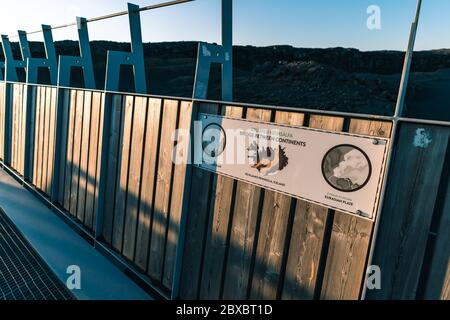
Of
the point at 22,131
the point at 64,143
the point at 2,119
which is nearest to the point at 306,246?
the point at 64,143

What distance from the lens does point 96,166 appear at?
172 inches

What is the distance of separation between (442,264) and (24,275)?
399 centimetres

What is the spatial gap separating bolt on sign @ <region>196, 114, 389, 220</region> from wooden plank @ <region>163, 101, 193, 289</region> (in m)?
0.28

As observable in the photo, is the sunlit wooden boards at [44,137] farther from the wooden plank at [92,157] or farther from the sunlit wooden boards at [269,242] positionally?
the sunlit wooden boards at [269,242]

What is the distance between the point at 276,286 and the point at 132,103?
8.41ft

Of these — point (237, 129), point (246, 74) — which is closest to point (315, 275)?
point (237, 129)

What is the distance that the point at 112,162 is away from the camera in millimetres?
4125

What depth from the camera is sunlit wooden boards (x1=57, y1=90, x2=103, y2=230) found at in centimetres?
441

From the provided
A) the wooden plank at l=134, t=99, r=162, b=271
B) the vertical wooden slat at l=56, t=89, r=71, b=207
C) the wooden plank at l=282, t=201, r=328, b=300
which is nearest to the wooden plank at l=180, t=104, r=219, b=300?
the wooden plank at l=134, t=99, r=162, b=271

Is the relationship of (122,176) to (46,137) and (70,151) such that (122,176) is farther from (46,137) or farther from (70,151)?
(46,137)

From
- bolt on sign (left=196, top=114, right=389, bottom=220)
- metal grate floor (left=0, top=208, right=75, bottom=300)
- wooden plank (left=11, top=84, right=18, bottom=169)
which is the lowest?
metal grate floor (left=0, top=208, right=75, bottom=300)

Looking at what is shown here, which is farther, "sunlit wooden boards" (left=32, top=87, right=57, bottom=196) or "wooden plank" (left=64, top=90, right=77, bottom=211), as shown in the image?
"sunlit wooden boards" (left=32, top=87, right=57, bottom=196)

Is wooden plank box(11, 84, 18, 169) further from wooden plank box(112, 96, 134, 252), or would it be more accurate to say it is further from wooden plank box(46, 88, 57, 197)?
wooden plank box(112, 96, 134, 252)
